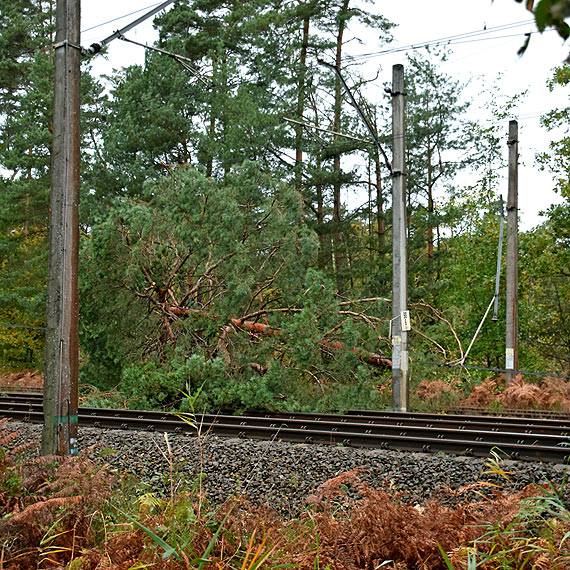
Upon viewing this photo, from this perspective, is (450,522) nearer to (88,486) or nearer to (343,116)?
(88,486)

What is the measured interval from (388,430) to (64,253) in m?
5.81

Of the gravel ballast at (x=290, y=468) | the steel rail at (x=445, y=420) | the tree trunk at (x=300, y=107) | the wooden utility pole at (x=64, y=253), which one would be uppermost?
the tree trunk at (x=300, y=107)

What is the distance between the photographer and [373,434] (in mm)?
10867

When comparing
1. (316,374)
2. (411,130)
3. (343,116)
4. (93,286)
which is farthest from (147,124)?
(316,374)

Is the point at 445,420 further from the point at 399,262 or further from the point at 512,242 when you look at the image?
the point at 512,242

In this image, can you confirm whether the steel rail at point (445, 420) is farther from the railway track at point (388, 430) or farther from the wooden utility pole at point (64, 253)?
the wooden utility pole at point (64, 253)

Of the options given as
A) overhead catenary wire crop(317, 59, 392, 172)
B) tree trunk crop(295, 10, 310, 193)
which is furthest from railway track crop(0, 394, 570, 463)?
tree trunk crop(295, 10, 310, 193)

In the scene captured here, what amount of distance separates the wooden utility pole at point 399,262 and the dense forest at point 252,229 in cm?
71

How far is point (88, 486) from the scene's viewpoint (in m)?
5.93

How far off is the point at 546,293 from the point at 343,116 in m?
12.6

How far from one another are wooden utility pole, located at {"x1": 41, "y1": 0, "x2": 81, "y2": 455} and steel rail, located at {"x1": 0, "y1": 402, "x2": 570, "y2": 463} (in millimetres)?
1608

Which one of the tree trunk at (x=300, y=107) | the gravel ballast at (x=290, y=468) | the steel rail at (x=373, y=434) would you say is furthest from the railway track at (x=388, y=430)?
the tree trunk at (x=300, y=107)

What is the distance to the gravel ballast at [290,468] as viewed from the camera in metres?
7.61

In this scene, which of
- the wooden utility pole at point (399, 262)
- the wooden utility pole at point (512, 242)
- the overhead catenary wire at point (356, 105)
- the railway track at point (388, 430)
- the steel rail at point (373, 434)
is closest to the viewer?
the steel rail at point (373, 434)
